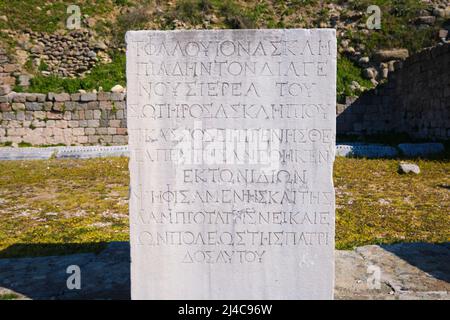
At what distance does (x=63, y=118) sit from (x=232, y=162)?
1277cm

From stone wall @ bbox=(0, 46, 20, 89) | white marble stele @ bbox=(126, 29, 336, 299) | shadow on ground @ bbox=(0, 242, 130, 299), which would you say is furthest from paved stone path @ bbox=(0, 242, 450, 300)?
stone wall @ bbox=(0, 46, 20, 89)

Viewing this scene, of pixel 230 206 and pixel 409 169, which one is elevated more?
pixel 230 206

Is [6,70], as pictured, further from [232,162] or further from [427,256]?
[427,256]

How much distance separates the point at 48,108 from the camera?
14062mm

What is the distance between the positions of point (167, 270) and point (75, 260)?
1.56 metres

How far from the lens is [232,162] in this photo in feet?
9.05

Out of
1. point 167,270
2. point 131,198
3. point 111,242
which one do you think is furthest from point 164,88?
point 111,242

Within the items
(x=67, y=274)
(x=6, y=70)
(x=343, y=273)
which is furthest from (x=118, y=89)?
(x=343, y=273)

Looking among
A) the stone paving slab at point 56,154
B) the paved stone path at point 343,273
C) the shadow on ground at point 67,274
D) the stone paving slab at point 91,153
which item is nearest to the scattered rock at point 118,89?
the stone paving slab at point 91,153

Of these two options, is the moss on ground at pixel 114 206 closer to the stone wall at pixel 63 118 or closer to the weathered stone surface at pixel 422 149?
the weathered stone surface at pixel 422 149

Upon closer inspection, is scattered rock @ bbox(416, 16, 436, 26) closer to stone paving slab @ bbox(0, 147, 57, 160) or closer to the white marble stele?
stone paving slab @ bbox(0, 147, 57, 160)

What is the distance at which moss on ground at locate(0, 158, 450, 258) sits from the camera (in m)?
4.67
